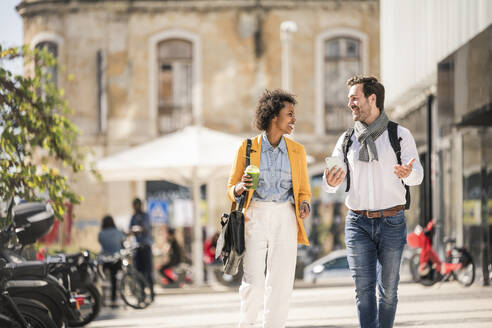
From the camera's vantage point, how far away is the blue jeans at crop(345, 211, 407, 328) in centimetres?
652

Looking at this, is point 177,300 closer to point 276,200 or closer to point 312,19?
point 276,200

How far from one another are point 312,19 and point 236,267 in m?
20.8

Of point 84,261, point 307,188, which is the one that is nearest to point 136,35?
point 84,261

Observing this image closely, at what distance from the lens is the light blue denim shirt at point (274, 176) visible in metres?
6.96

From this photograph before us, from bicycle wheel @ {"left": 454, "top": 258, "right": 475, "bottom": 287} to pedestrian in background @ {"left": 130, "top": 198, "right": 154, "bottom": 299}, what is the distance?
5.11m

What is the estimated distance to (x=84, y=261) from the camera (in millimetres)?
11523

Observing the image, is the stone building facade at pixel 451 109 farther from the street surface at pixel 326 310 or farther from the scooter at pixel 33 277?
the scooter at pixel 33 277

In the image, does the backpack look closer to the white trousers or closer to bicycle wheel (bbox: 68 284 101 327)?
the white trousers

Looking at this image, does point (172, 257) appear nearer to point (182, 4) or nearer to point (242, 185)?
point (182, 4)

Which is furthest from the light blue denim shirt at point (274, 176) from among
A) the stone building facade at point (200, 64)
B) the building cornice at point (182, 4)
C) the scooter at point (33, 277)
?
the building cornice at point (182, 4)

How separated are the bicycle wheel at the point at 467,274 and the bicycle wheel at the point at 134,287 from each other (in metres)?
5.06

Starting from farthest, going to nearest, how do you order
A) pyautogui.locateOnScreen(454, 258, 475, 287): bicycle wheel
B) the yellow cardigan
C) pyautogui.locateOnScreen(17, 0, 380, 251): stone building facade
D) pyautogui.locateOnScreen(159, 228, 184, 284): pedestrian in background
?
1. pyautogui.locateOnScreen(17, 0, 380, 251): stone building facade
2. pyautogui.locateOnScreen(159, 228, 184, 284): pedestrian in background
3. pyautogui.locateOnScreen(454, 258, 475, 287): bicycle wheel
4. the yellow cardigan

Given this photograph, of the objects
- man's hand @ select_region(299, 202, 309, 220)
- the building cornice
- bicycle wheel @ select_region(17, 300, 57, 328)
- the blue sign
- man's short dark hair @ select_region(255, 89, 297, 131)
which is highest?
the building cornice

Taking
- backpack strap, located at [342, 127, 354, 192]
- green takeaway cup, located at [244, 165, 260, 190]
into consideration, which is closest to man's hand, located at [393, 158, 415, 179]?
backpack strap, located at [342, 127, 354, 192]
